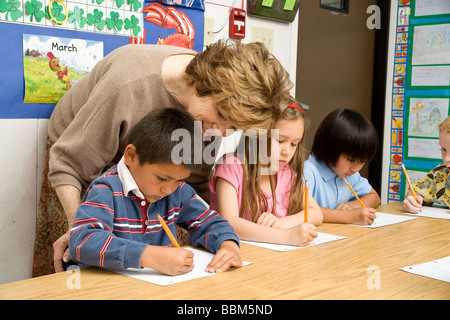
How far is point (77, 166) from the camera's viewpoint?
125cm

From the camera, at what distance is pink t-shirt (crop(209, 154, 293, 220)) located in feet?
4.73

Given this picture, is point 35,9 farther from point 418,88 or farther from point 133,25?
point 418,88

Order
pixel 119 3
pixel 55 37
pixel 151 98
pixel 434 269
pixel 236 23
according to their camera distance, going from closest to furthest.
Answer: pixel 434 269
pixel 151 98
pixel 55 37
pixel 119 3
pixel 236 23

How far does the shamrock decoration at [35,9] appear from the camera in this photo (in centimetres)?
145

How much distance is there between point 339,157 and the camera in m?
1.73

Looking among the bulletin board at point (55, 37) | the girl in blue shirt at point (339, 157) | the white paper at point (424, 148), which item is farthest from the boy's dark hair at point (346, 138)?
the white paper at point (424, 148)

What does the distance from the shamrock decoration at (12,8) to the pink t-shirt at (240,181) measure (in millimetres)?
728

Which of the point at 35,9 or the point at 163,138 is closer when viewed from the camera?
the point at 163,138

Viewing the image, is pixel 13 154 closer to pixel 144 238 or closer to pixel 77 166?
pixel 77 166

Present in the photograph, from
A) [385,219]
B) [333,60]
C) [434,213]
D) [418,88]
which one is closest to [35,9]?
[385,219]

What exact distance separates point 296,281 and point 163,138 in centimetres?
40

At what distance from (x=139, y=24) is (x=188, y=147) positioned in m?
0.83

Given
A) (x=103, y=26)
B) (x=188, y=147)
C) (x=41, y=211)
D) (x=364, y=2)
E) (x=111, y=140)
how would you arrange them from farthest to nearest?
(x=364, y=2) → (x=103, y=26) → (x=41, y=211) → (x=111, y=140) → (x=188, y=147)

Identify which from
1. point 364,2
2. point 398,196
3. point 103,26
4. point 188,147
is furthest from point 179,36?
point 398,196
